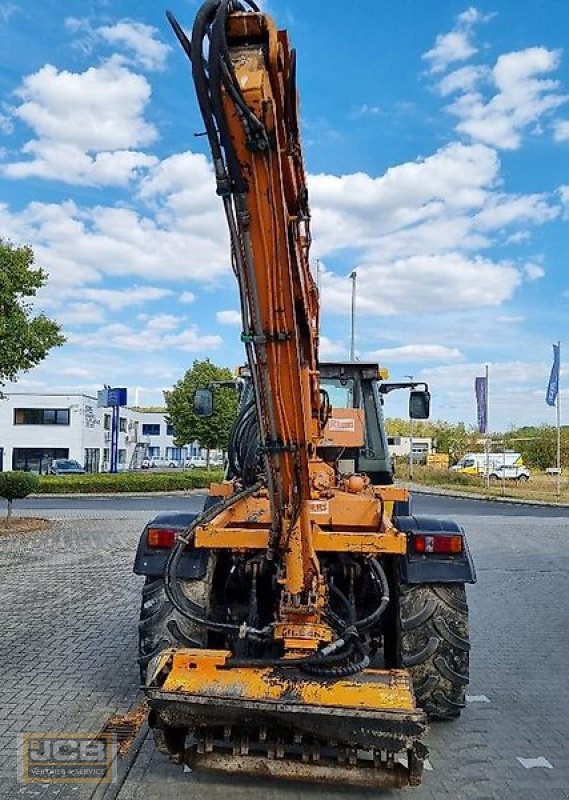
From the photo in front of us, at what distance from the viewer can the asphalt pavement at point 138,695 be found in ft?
13.6

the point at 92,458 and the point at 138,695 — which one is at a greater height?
the point at 92,458

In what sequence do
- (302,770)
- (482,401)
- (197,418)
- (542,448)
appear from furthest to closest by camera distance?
(542,448) < (197,418) < (482,401) < (302,770)

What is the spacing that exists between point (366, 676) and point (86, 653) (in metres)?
3.58

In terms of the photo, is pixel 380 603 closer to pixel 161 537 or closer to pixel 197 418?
pixel 161 537

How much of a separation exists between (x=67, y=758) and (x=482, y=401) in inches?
1258

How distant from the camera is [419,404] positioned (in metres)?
7.67

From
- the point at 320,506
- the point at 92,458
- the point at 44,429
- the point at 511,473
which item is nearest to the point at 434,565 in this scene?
the point at 320,506

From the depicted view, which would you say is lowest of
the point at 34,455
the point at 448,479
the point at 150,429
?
the point at 448,479

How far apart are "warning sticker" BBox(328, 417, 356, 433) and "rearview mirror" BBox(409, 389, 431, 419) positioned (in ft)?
4.76

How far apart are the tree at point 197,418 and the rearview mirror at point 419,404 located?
2796cm

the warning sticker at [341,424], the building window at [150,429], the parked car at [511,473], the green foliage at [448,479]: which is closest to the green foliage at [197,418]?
the green foliage at [448,479]

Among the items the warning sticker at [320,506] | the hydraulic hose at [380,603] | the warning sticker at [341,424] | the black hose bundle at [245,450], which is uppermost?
the warning sticker at [341,424]

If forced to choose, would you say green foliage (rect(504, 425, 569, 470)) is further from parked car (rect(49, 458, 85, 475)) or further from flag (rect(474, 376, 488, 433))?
parked car (rect(49, 458, 85, 475))

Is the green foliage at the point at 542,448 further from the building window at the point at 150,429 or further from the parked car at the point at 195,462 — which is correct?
the building window at the point at 150,429
